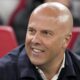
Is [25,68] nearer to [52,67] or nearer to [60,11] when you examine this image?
[52,67]

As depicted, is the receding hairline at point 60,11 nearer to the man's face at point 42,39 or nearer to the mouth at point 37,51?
the man's face at point 42,39

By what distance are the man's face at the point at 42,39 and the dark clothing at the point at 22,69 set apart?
0.38ft

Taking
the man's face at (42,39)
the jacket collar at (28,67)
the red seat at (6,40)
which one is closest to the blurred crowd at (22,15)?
the red seat at (6,40)

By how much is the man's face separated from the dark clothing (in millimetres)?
116

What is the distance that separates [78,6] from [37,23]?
435 centimetres

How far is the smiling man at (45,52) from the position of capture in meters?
2.30

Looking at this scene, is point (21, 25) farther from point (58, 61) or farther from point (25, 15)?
point (58, 61)

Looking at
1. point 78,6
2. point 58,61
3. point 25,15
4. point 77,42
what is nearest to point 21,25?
point 25,15

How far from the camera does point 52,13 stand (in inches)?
92.1

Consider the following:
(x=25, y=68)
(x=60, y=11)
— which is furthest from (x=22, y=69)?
(x=60, y=11)

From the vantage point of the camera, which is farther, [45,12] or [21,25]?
[21,25]

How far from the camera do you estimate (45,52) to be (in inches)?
91.4

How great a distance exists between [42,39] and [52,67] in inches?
8.8

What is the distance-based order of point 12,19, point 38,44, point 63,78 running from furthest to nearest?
1. point 12,19
2. point 63,78
3. point 38,44
